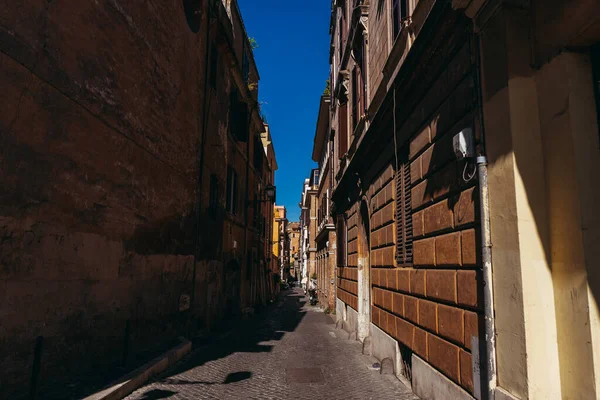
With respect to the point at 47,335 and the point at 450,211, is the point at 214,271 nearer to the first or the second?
the point at 47,335

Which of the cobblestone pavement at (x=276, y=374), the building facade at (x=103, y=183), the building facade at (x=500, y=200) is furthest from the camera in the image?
the cobblestone pavement at (x=276, y=374)

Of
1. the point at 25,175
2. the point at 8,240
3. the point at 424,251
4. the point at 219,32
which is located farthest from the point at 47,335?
the point at 219,32

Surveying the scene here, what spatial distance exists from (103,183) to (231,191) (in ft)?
33.3

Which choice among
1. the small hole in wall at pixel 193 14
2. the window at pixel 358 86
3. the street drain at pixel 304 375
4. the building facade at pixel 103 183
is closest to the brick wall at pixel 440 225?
the street drain at pixel 304 375

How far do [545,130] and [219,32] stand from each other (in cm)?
1316

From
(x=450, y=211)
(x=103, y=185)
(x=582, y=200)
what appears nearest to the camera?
(x=582, y=200)

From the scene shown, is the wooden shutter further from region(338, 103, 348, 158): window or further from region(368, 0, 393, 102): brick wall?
region(338, 103, 348, 158): window

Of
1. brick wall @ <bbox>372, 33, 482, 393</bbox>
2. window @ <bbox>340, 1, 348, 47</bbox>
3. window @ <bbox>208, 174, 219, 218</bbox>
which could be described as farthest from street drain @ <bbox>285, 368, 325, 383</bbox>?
window @ <bbox>340, 1, 348, 47</bbox>

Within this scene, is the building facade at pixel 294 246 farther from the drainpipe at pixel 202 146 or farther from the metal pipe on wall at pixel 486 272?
the metal pipe on wall at pixel 486 272

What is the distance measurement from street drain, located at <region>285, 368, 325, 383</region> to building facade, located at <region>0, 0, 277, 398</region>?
2.86 m

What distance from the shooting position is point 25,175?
5.47 metres

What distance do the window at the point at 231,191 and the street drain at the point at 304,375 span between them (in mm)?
9167

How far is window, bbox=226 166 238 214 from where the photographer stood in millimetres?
17109

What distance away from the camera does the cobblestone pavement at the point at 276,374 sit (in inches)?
267
